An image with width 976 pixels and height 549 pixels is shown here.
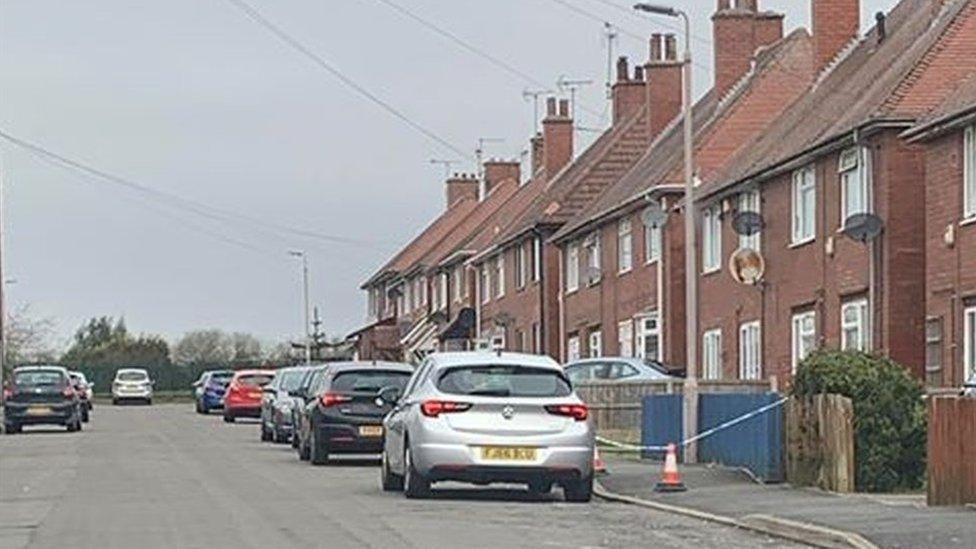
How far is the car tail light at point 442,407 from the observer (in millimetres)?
23047

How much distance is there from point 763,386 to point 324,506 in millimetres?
13578

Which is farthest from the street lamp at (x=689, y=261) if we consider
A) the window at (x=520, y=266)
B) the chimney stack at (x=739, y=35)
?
the window at (x=520, y=266)

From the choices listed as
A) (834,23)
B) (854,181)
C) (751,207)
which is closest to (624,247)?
(834,23)

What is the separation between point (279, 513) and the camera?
21.2 m

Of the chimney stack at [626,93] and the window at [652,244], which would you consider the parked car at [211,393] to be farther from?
the window at [652,244]

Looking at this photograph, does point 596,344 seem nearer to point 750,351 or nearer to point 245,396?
point 245,396

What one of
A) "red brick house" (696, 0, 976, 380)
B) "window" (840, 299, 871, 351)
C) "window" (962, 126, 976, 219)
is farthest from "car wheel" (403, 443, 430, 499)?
"window" (840, 299, 871, 351)

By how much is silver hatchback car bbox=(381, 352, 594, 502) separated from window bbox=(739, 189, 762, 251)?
19.6m

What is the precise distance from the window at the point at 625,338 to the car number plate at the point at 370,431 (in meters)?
22.5

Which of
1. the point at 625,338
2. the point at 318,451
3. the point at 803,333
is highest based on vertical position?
the point at 625,338

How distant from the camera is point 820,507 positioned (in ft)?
70.2

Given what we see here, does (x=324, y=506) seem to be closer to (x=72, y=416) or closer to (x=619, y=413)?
(x=619, y=413)

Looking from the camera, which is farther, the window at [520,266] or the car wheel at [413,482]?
the window at [520,266]

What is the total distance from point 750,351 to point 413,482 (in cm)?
2186
